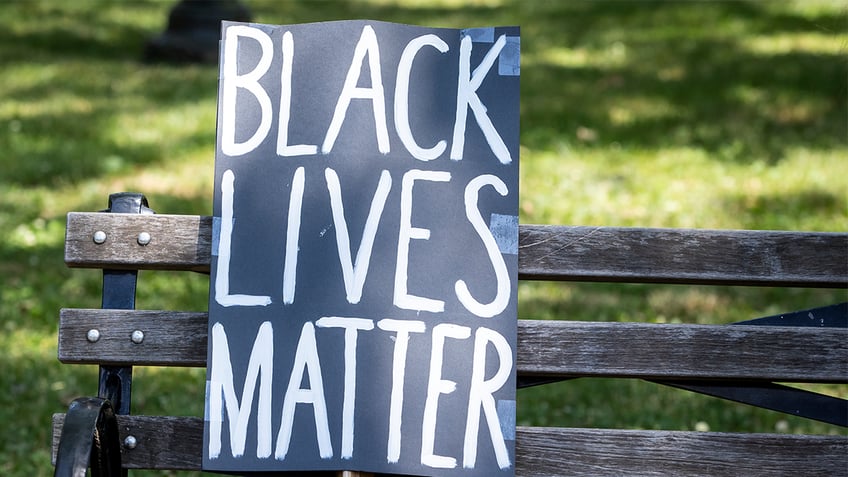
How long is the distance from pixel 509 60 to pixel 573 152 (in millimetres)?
4680

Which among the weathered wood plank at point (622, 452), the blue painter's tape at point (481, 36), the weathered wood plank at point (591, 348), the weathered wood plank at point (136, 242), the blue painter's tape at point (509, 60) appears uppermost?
the blue painter's tape at point (481, 36)

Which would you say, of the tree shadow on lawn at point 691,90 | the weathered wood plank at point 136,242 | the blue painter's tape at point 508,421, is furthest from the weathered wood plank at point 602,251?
the tree shadow on lawn at point 691,90

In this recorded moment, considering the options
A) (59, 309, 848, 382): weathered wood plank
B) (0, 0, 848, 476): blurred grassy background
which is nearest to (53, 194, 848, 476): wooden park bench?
(59, 309, 848, 382): weathered wood plank

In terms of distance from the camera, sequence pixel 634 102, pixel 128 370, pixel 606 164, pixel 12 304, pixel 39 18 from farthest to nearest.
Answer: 1. pixel 39 18
2. pixel 634 102
3. pixel 606 164
4. pixel 12 304
5. pixel 128 370

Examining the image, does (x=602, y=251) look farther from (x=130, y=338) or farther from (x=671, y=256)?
(x=130, y=338)

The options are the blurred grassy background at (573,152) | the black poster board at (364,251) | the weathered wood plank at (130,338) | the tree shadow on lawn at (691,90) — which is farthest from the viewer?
the tree shadow on lawn at (691,90)

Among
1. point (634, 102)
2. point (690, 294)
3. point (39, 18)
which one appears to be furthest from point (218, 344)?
point (39, 18)

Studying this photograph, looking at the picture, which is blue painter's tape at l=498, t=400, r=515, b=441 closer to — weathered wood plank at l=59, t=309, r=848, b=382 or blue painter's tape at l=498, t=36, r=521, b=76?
weathered wood plank at l=59, t=309, r=848, b=382

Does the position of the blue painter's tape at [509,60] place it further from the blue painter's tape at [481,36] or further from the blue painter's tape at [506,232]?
the blue painter's tape at [506,232]

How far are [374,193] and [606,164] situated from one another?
15.2 feet

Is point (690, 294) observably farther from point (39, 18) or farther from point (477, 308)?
point (39, 18)

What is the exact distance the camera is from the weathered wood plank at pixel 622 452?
217cm

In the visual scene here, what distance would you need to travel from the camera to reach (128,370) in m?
2.20

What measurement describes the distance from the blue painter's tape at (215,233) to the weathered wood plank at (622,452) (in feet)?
1.27
